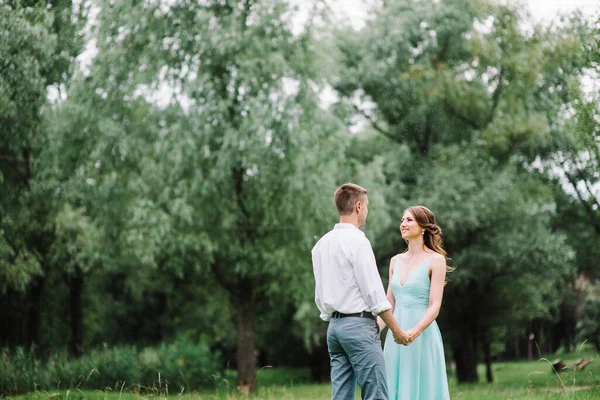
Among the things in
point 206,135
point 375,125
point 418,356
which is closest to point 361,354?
point 418,356

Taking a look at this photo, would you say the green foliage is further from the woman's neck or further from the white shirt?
the white shirt

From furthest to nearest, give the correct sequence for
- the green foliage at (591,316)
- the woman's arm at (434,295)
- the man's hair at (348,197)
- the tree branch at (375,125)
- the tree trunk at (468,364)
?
the green foliage at (591,316) < the tree trunk at (468,364) < the tree branch at (375,125) < the woman's arm at (434,295) < the man's hair at (348,197)

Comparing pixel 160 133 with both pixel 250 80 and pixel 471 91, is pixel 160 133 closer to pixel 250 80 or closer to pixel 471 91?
pixel 250 80

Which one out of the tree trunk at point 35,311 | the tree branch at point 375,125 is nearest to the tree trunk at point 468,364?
the tree branch at point 375,125

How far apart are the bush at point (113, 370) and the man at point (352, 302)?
4.27 metres

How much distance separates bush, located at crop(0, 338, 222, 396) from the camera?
1055cm

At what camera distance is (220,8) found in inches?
594

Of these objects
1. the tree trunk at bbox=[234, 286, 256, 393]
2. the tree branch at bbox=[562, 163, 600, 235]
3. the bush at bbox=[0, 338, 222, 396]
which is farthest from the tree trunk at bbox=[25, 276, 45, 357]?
the tree branch at bbox=[562, 163, 600, 235]

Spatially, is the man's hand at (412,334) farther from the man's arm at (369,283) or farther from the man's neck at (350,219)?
the man's neck at (350,219)

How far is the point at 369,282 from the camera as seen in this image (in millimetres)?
4652

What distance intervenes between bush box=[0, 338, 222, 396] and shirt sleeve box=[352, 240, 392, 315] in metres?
4.62

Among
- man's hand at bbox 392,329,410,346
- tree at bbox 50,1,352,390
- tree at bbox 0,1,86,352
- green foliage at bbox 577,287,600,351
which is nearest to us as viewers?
man's hand at bbox 392,329,410,346

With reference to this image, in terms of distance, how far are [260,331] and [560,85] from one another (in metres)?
16.7

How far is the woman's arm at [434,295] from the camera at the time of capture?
16.8 ft
